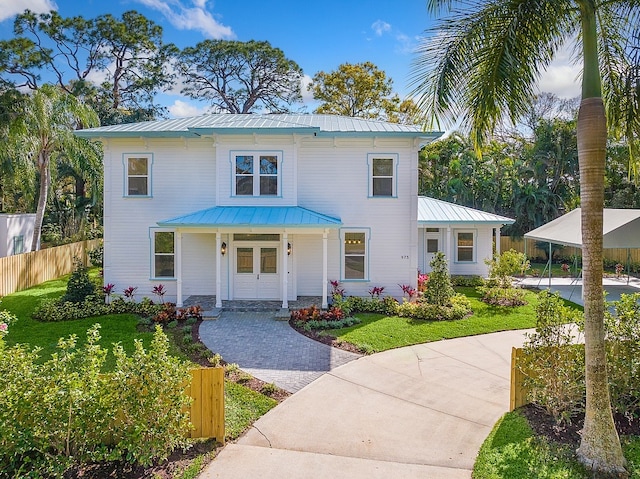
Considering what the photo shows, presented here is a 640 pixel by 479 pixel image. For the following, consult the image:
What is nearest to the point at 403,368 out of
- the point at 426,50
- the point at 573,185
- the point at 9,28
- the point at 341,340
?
the point at 341,340

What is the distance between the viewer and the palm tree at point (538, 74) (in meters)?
5.00

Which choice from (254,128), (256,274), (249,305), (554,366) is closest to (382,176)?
(254,128)

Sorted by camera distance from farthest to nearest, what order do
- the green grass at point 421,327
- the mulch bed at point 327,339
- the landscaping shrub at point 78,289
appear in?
the landscaping shrub at point 78,289, the green grass at point 421,327, the mulch bed at point 327,339

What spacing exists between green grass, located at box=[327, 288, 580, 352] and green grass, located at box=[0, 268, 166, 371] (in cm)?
467

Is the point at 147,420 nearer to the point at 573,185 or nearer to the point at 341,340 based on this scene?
the point at 341,340

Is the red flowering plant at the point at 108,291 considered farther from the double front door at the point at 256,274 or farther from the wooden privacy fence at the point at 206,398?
the wooden privacy fence at the point at 206,398

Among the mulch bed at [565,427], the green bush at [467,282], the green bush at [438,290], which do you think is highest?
the green bush at [438,290]

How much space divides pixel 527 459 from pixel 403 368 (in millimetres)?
3707

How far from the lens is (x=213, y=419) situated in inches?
224

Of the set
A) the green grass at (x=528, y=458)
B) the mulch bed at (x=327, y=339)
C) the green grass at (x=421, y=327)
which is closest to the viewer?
the green grass at (x=528, y=458)

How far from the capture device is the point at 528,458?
5.11 meters

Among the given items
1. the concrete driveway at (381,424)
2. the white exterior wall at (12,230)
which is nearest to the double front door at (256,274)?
the concrete driveway at (381,424)

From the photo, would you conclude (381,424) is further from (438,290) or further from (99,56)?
(99,56)

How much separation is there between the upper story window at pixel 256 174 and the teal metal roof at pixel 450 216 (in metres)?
7.86
